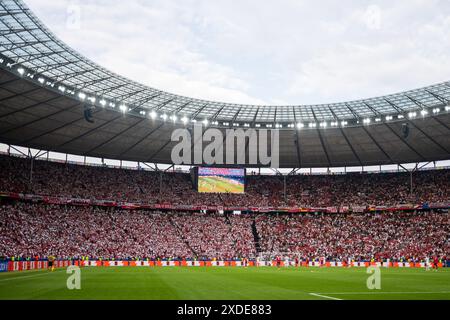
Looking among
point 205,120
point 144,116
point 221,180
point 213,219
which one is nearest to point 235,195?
point 221,180

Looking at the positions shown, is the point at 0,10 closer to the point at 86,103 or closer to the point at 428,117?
the point at 86,103

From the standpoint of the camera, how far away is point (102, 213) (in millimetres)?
67375

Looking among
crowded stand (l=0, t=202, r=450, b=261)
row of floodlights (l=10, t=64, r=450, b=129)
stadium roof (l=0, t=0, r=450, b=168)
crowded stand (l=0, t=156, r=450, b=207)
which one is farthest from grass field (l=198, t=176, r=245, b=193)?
row of floodlights (l=10, t=64, r=450, b=129)

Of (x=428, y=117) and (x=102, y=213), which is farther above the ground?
(x=428, y=117)

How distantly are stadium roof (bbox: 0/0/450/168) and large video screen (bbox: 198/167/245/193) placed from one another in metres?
7.27

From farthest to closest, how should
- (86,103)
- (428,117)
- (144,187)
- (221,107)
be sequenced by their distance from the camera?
(144,187), (221,107), (428,117), (86,103)

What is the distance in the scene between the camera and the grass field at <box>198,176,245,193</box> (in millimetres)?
73750

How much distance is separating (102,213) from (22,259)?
21053 mm

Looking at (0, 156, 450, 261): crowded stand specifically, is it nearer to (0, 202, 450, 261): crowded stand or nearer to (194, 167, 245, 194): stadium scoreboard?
(0, 202, 450, 261): crowded stand

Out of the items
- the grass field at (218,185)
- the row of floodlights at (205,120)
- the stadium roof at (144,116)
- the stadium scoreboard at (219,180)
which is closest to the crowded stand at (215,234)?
the grass field at (218,185)

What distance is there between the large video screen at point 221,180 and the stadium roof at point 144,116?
7271mm

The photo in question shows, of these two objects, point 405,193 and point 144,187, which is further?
point 144,187

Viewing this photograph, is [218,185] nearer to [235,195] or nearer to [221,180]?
[221,180]
